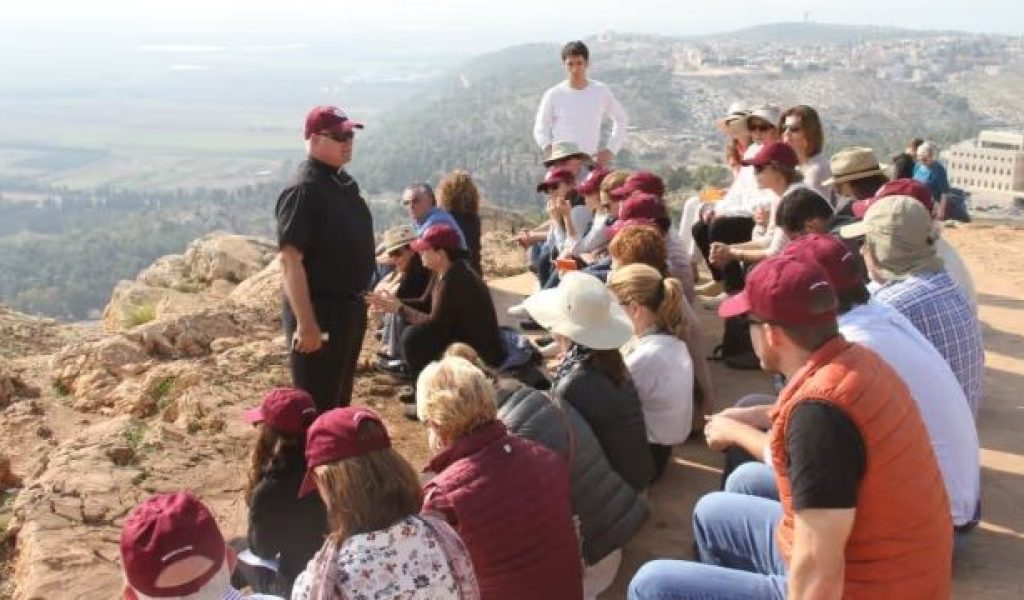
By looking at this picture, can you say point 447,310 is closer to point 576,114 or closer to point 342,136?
point 342,136

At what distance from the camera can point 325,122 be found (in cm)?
470

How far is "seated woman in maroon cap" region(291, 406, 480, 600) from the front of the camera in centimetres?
272

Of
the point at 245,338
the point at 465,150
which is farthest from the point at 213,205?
the point at 245,338

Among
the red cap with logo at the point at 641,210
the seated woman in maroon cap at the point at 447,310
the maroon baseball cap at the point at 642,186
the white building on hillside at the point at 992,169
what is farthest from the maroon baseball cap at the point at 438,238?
the white building on hillside at the point at 992,169

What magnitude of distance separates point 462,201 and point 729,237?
198 cm

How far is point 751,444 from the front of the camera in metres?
3.44

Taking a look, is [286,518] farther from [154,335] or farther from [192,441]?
[154,335]

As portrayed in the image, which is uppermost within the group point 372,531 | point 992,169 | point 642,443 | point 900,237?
point 900,237

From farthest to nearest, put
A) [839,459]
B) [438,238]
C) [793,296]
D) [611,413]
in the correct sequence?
[438,238], [611,413], [793,296], [839,459]

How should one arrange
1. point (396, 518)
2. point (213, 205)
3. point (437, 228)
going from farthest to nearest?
point (213, 205) < point (437, 228) < point (396, 518)

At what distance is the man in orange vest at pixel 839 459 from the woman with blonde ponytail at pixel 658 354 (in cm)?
188

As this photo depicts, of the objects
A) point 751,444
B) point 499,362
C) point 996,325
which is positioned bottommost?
point 996,325

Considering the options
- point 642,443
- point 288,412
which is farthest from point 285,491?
point 642,443

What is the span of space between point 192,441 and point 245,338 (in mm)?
2259
